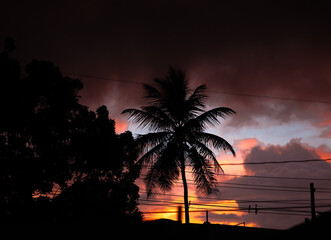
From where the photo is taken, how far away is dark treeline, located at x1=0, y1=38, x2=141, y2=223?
14883 millimetres

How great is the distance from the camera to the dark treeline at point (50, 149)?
14883 mm

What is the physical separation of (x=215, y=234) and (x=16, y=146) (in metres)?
12.8

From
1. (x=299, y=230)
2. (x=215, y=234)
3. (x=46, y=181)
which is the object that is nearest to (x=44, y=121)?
(x=46, y=181)

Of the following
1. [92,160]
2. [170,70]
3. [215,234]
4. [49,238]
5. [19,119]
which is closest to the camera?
[49,238]

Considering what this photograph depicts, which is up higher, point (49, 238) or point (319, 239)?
point (319, 239)

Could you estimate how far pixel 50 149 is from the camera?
15984 millimetres

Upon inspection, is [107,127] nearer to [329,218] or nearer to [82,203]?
[82,203]

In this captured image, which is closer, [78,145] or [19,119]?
[19,119]

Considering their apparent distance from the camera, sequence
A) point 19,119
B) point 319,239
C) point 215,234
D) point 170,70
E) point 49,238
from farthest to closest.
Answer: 1. point 215,234
2. point 170,70
3. point 19,119
4. point 49,238
5. point 319,239

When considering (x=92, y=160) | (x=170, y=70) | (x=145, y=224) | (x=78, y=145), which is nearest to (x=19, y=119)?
(x=78, y=145)

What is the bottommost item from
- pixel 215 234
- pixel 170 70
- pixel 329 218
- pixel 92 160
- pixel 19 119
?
pixel 215 234

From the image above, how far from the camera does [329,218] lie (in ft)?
12.4

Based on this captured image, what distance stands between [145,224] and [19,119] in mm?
9805

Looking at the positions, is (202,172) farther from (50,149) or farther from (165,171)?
(50,149)
